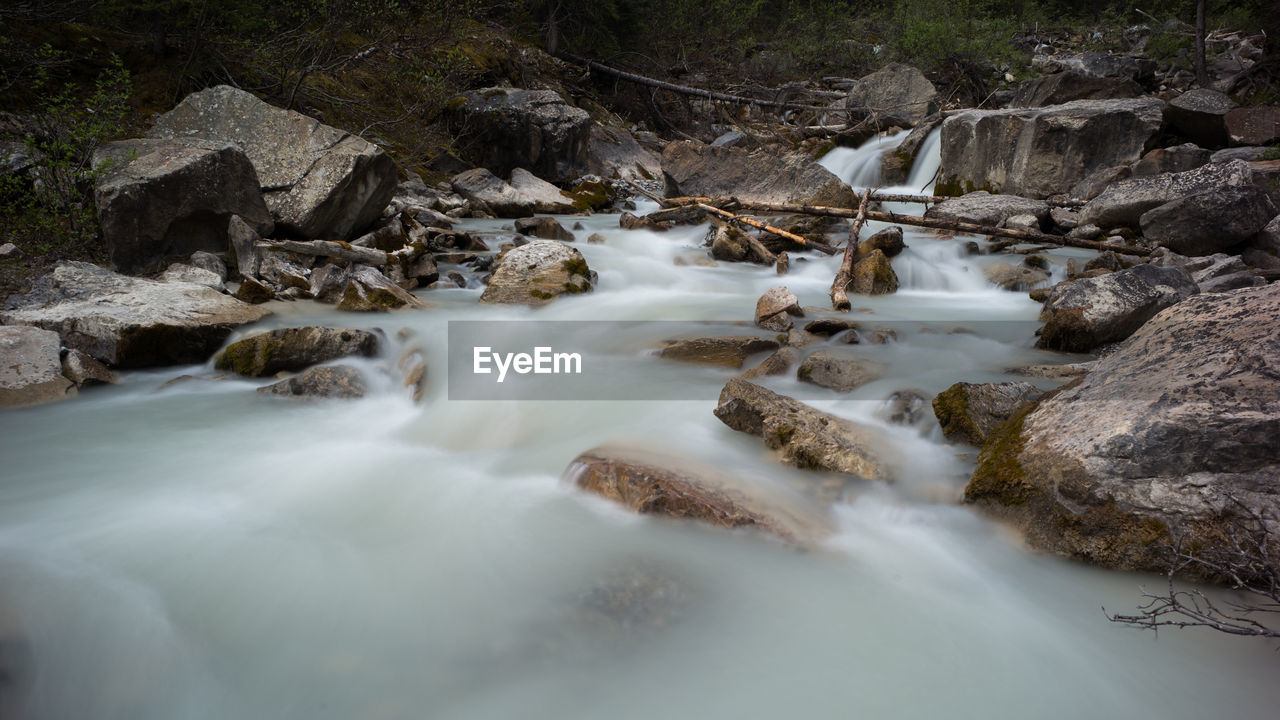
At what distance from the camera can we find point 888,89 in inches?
673

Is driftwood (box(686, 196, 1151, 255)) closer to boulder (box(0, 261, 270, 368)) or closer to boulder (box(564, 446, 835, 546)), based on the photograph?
boulder (box(564, 446, 835, 546))

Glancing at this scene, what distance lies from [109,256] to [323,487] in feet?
15.0

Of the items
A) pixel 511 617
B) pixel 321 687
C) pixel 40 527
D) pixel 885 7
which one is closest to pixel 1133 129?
pixel 511 617

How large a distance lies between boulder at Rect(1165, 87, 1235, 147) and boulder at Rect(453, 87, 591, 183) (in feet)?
34.3

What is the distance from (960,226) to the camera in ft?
27.3

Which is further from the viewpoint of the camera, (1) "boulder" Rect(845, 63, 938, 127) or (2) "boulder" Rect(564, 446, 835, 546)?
(1) "boulder" Rect(845, 63, 938, 127)

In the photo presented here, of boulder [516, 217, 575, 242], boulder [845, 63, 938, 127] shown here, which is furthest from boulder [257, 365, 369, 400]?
boulder [845, 63, 938, 127]

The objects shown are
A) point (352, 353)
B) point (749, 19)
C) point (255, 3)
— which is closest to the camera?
point (352, 353)

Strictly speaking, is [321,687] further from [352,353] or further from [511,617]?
[352,353]

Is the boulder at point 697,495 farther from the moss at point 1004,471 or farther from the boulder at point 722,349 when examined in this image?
the boulder at point 722,349

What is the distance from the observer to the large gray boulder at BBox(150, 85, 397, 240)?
7.35 meters

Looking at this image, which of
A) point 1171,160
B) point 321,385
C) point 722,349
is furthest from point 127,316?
point 1171,160

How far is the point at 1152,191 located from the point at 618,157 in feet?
35.7

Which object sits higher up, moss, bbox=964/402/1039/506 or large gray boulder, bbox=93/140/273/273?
large gray boulder, bbox=93/140/273/273
